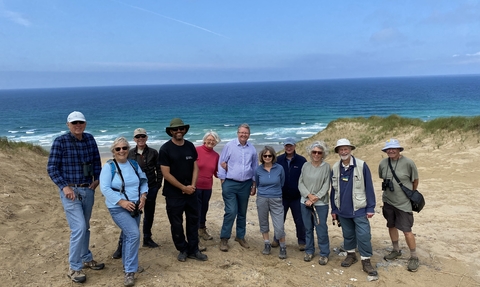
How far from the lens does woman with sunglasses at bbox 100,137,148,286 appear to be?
389cm

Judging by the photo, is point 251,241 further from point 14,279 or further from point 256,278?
point 14,279

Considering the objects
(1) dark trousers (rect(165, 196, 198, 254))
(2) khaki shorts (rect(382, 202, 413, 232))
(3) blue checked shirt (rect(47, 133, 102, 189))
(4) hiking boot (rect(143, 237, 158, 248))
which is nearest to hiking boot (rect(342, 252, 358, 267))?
(2) khaki shorts (rect(382, 202, 413, 232))

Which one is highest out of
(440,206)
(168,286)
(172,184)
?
(172,184)

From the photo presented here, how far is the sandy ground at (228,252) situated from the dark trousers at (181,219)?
0.82 feet

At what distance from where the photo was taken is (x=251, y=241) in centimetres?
604

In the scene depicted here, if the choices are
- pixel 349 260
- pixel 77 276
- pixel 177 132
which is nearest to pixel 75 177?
pixel 77 276

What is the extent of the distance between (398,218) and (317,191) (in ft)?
4.14

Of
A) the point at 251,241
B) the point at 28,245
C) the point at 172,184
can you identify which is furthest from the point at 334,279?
the point at 28,245

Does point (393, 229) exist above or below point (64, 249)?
above

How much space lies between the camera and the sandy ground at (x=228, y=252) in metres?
4.36

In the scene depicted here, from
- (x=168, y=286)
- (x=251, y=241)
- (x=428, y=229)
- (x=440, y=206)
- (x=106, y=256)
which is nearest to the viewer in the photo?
(x=168, y=286)

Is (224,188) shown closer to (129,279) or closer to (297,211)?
(297,211)

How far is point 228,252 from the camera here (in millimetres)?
5191

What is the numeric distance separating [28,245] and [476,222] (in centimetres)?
834
